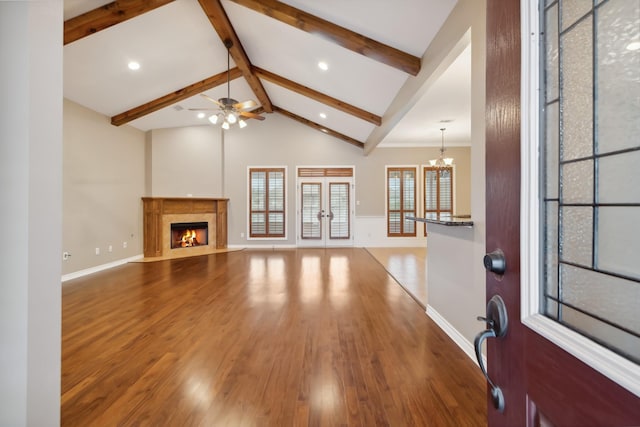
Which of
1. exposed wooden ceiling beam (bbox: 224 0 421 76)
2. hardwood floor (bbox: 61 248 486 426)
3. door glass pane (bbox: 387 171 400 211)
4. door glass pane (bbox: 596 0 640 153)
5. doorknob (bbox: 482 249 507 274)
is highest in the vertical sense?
exposed wooden ceiling beam (bbox: 224 0 421 76)

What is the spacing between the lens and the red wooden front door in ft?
1.36

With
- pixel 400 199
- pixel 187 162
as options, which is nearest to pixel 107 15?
pixel 187 162

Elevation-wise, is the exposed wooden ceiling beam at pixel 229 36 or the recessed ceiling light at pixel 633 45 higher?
the exposed wooden ceiling beam at pixel 229 36

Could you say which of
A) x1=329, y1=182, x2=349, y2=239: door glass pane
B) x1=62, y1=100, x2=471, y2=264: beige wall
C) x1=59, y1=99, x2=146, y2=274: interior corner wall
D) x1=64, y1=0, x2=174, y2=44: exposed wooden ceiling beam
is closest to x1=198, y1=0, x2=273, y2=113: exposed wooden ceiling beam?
x1=64, y1=0, x2=174, y2=44: exposed wooden ceiling beam

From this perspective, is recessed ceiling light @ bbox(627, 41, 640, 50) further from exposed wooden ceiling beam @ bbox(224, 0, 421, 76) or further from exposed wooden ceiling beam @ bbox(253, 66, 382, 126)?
exposed wooden ceiling beam @ bbox(253, 66, 382, 126)

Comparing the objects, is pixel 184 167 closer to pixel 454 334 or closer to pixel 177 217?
pixel 177 217

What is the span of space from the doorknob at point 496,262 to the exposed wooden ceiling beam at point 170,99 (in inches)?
245

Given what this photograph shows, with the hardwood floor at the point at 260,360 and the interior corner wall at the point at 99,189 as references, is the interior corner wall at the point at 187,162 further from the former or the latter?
the hardwood floor at the point at 260,360

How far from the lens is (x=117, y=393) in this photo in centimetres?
181

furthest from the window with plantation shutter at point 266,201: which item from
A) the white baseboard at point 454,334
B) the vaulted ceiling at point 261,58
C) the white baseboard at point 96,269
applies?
the white baseboard at point 454,334

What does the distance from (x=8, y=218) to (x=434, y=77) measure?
3.48 metres

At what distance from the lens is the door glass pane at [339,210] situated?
8398 millimetres

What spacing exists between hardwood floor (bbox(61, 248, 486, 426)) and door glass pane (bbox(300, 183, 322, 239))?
14.0ft

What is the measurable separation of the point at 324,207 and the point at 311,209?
39 centimetres
